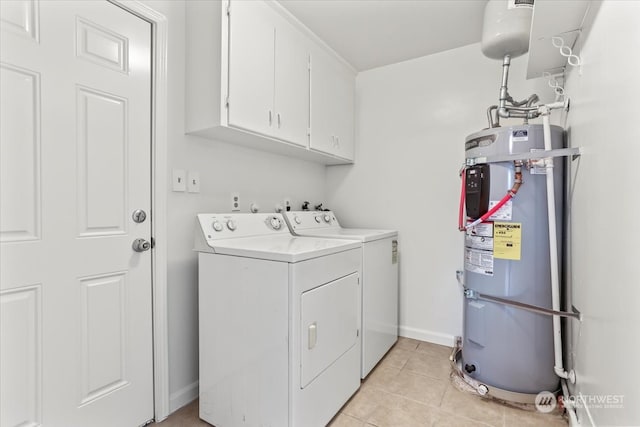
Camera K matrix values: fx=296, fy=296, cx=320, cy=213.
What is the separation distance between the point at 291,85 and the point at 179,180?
0.97 metres

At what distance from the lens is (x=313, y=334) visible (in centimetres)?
135

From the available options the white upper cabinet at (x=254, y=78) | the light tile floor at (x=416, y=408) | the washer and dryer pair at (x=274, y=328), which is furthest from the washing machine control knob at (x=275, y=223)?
the light tile floor at (x=416, y=408)

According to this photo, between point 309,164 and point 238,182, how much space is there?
91 cm

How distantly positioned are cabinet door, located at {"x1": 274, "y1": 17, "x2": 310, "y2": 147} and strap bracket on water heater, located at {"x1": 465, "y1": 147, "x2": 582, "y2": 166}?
3.76 feet

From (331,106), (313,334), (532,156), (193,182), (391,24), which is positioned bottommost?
(313,334)

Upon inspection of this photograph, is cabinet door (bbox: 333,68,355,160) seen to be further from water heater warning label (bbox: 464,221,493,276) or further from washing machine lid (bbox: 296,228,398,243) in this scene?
water heater warning label (bbox: 464,221,493,276)

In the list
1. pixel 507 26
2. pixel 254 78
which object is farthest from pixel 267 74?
pixel 507 26

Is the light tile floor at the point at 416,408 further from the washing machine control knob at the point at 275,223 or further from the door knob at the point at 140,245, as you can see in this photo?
the washing machine control knob at the point at 275,223

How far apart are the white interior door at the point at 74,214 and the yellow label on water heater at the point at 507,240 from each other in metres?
1.89

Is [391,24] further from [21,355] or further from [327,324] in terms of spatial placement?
[21,355]

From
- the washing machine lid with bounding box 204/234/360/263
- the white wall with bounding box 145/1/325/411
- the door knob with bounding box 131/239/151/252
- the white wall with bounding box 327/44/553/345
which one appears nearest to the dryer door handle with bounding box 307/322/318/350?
the washing machine lid with bounding box 204/234/360/263

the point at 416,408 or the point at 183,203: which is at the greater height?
the point at 183,203

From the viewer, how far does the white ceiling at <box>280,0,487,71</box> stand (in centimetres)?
188

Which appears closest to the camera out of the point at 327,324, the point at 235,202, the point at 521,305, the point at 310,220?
the point at 327,324
